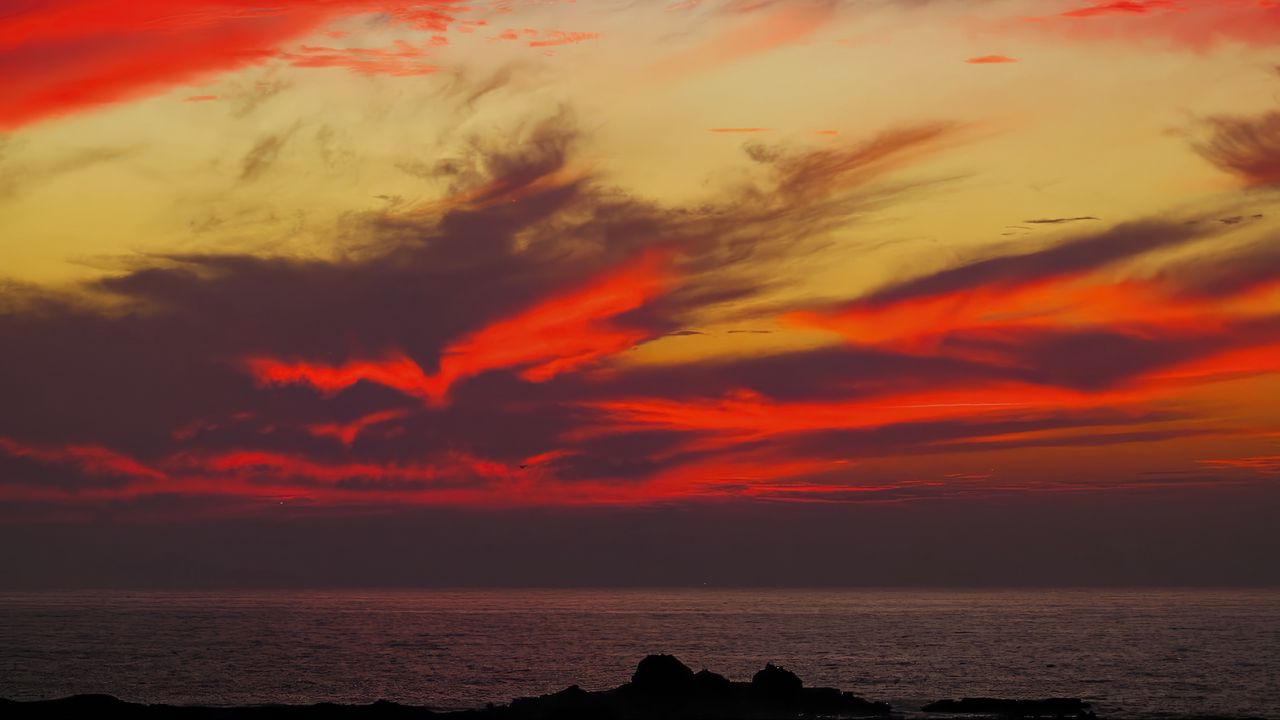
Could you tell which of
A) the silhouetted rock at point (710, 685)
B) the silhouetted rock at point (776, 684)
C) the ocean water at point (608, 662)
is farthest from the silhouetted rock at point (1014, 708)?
the silhouetted rock at point (710, 685)

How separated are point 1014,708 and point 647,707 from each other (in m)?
24.6

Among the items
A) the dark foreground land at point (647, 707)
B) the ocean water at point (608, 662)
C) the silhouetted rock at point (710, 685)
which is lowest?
the ocean water at point (608, 662)

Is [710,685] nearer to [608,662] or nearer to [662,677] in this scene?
[662,677]

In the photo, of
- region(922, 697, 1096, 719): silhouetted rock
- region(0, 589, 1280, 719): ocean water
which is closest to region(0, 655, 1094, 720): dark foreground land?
region(922, 697, 1096, 719): silhouetted rock

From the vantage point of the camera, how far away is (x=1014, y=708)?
240 feet

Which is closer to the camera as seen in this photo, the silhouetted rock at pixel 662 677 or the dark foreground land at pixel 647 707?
the dark foreground land at pixel 647 707

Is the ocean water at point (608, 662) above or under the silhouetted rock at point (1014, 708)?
under

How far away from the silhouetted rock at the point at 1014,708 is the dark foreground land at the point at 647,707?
0.11 meters

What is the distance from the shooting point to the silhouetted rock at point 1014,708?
71625mm

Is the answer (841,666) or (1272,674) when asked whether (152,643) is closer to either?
(841,666)

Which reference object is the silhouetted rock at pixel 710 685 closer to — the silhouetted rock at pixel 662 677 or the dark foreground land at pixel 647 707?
the dark foreground land at pixel 647 707

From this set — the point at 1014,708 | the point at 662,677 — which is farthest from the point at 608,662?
the point at 1014,708

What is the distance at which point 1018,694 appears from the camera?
88.4 metres

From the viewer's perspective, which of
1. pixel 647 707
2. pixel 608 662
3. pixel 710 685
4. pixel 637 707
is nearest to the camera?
pixel 637 707
